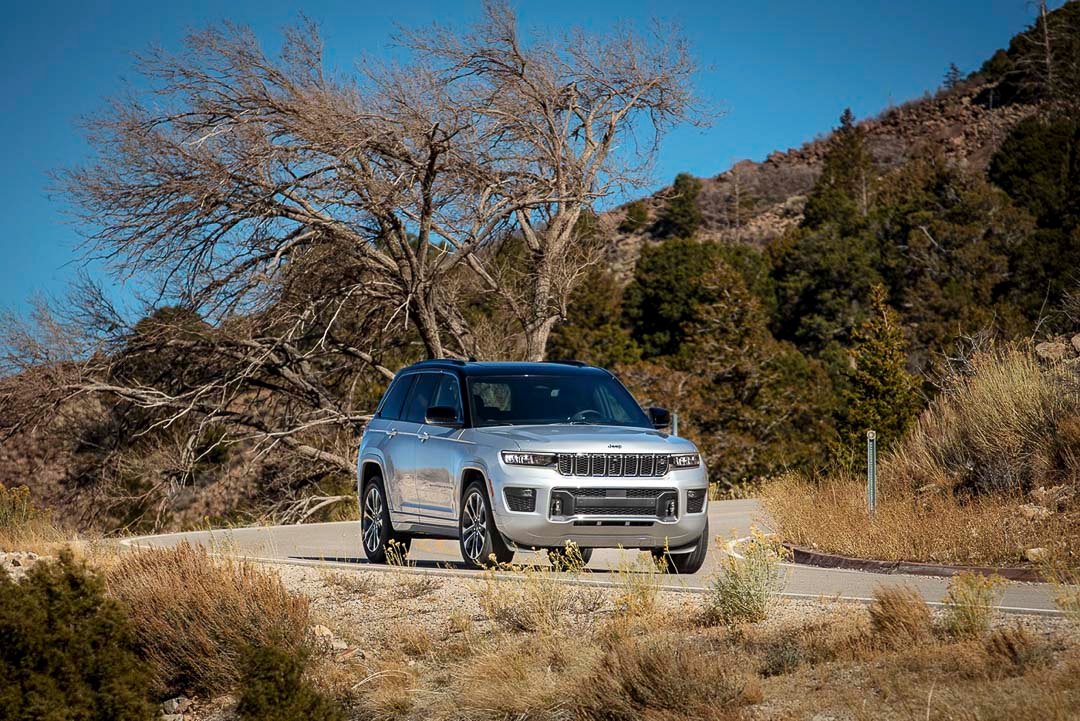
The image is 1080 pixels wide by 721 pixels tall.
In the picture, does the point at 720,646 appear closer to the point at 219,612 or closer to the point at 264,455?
the point at 219,612

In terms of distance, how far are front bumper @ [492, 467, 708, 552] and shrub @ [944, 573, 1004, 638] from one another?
4305 millimetres

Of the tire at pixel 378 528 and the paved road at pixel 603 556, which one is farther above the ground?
the tire at pixel 378 528

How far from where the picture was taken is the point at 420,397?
51.8ft

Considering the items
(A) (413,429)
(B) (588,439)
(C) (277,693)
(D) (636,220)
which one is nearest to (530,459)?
(B) (588,439)

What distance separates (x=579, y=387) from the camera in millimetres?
15055

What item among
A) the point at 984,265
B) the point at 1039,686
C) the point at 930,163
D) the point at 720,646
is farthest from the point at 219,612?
the point at 930,163

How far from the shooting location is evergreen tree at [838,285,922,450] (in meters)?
50.9

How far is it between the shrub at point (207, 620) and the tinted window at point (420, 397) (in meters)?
3.08

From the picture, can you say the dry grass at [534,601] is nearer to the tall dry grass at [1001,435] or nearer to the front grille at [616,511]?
the front grille at [616,511]

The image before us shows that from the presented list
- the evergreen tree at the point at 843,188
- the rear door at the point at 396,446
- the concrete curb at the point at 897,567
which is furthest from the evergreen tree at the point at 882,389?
the rear door at the point at 396,446

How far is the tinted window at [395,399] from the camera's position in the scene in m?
16.2

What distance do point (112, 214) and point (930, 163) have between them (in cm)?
5523

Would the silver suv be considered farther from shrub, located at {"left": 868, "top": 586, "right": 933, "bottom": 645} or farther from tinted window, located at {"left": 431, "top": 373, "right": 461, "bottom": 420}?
shrub, located at {"left": 868, "top": 586, "right": 933, "bottom": 645}

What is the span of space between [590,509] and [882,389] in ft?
129
